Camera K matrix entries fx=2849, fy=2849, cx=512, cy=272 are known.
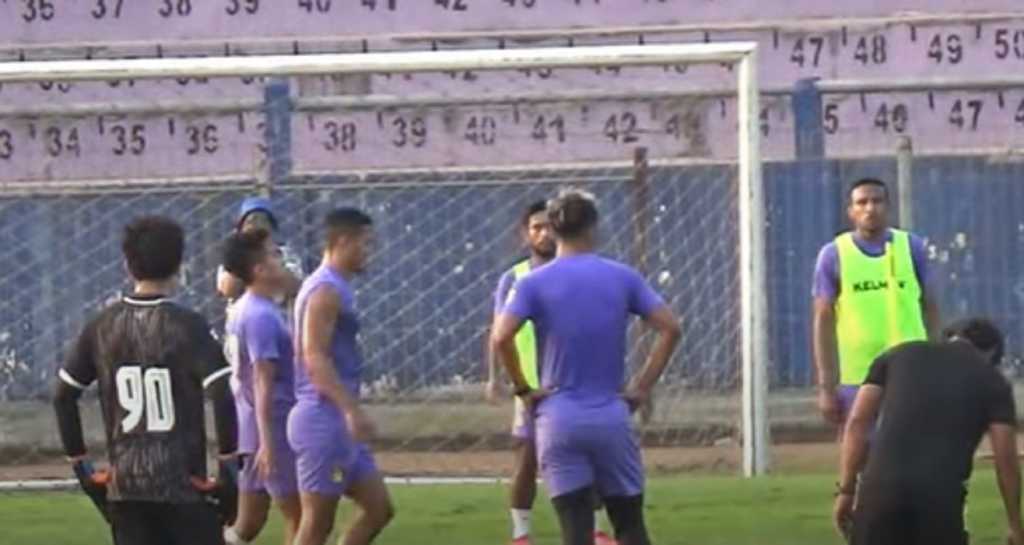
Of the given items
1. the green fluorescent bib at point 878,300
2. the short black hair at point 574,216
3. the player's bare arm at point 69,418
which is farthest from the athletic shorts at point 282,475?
the green fluorescent bib at point 878,300

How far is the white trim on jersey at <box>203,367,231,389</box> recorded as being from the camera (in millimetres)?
9773

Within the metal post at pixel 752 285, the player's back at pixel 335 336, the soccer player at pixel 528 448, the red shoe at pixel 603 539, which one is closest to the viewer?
the player's back at pixel 335 336

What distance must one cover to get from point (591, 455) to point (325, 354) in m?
1.26

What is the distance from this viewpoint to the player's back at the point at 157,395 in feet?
32.2

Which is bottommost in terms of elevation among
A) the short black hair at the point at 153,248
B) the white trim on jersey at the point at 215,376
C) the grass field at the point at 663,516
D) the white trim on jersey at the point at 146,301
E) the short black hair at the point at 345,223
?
the grass field at the point at 663,516

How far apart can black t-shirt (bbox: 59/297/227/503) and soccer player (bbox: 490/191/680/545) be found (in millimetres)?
1985

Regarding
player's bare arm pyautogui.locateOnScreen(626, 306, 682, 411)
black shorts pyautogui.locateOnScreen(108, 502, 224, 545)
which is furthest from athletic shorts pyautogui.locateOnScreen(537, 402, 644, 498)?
black shorts pyautogui.locateOnScreen(108, 502, 224, 545)

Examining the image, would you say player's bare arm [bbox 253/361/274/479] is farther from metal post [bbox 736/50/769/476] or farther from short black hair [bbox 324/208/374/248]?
metal post [bbox 736/50/769/476]

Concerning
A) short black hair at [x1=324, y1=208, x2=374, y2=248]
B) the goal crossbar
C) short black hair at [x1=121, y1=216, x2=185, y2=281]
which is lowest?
short black hair at [x1=324, y1=208, x2=374, y2=248]

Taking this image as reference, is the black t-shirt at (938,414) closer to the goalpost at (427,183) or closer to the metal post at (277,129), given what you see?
the goalpost at (427,183)

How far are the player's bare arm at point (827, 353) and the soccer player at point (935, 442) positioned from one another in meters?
3.37

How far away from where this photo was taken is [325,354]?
11.9 m

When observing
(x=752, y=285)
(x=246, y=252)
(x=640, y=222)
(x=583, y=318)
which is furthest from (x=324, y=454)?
(x=640, y=222)

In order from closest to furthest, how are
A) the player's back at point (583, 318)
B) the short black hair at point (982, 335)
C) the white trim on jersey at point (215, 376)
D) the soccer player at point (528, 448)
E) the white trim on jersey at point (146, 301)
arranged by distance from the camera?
the white trim on jersey at point (215, 376) < the white trim on jersey at point (146, 301) < the short black hair at point (982, 335) < the player's back at point (583, 318) < the soccer player at point (528, 448)
